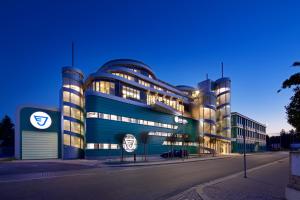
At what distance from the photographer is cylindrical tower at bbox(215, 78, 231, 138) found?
85.1 m

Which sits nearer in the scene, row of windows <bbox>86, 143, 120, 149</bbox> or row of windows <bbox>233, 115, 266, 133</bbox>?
row of windows <bbox>86, 143, 120, 149</bbox>

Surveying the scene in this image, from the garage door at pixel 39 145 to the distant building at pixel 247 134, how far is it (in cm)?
4926

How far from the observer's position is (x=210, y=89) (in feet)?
279

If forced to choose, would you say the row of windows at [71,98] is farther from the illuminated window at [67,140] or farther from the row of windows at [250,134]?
the row of windows at [250,134]

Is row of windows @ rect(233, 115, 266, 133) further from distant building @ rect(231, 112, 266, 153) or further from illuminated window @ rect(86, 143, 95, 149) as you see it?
illuminated window @ rect(86, 143, 95, 149)

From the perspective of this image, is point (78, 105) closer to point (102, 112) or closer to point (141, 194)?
point (102, 112)

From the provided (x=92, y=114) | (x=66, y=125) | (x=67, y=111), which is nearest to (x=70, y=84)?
(x=67, y=111)

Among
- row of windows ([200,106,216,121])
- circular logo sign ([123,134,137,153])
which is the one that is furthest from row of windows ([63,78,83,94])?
row of windows ([200,106,216,121])

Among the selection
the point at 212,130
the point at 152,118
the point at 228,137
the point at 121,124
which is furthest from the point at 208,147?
the point at 121,124

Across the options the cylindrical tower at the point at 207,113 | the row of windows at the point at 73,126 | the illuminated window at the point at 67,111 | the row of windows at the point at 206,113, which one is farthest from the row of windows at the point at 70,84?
the row of windows at the point at 206,113

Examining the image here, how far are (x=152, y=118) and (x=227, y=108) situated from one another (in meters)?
36.8

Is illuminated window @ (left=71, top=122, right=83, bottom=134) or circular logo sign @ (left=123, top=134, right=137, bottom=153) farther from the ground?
illuminated window @ (left=71, top=122, right=83, bottom=134)

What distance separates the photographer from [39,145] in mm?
45094

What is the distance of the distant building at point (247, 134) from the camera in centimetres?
9320
